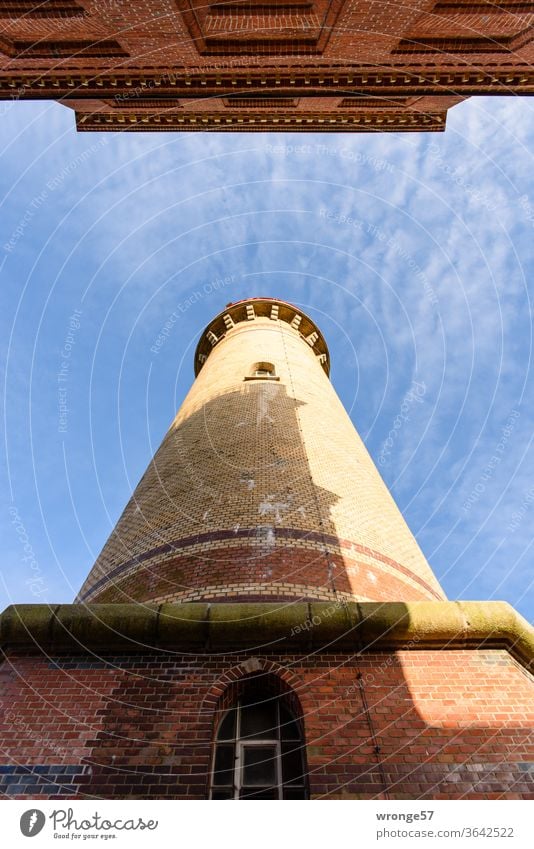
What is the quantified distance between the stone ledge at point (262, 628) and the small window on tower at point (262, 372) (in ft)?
21.5

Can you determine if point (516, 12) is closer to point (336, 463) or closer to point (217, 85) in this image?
point (217, 85)

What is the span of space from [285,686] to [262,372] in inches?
320

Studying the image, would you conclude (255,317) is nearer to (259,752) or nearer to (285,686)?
(285,686)

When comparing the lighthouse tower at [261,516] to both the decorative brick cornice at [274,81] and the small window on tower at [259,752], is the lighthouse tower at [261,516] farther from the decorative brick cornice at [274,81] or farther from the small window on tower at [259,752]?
the decorative brick cornice at [274,81]

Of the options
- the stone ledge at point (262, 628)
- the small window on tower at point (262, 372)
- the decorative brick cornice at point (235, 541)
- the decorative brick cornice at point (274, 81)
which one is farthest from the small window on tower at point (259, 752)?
the decorative brick cornice at point (274, 81)

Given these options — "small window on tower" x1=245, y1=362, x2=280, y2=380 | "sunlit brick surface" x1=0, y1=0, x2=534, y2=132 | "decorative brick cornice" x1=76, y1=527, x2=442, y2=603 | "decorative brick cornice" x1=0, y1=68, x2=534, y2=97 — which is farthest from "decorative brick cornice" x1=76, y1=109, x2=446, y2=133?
"decorative brick cornice" x1=76, y1=527, x2=442, y2=603

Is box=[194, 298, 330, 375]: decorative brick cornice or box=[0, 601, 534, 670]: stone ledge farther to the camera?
box=[194, 298, 330, 375]: decorative brick cornice

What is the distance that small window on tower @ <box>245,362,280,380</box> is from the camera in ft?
35.1

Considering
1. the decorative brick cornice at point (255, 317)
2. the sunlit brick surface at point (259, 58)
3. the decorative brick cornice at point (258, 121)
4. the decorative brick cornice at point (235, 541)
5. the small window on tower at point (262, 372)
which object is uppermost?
the decorative brick cornice at point (255, 317)

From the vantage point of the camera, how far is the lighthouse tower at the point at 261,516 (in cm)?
606

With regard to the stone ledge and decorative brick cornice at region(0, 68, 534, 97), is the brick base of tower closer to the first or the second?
the stone ledge

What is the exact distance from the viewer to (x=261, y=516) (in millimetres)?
6754

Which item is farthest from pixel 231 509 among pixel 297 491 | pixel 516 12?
pixel 516 12

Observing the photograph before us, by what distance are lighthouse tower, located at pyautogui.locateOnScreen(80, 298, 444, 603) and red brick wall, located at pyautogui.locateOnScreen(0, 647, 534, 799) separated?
1.29 m
